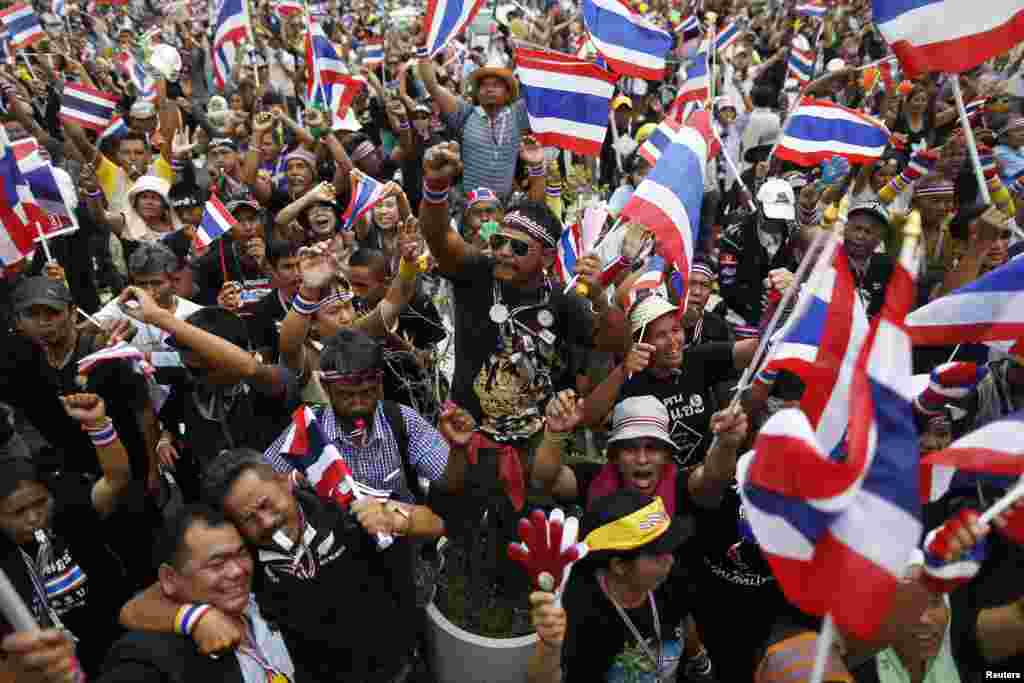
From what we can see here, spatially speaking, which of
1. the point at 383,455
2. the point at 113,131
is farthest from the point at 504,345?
the point at 113,131

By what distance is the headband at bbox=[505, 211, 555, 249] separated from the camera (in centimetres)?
343

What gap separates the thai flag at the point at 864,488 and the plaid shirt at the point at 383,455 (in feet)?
5.49

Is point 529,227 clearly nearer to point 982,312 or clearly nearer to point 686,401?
point 686,401

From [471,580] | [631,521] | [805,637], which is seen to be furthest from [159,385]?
[805,637]

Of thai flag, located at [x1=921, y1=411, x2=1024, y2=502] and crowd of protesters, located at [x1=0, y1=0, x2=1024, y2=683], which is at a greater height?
thai flag, located at [x1=921, y1=411, x2=1024, y2=502]

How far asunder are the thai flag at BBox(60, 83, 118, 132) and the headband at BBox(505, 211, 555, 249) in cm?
594

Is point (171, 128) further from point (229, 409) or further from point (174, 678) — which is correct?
point (174, 678)

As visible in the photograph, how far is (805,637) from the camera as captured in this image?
7.64ft

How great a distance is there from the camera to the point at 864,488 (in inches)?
71.3

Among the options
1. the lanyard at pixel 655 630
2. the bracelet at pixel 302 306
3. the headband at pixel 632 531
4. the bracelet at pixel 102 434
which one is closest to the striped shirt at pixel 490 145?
the bracelet at pixel 302 306

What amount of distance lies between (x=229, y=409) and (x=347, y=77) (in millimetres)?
5255

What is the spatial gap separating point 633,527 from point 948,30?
2.84m

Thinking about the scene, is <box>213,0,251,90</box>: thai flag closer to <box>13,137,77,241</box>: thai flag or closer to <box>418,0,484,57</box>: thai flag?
<box>418,0,484,57</box>: thai flag

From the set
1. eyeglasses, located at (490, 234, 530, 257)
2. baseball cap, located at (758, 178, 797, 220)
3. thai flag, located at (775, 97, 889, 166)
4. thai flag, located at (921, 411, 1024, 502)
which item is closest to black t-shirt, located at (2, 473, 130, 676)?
eyeglasses, located at (490, 234, 530, 257)
